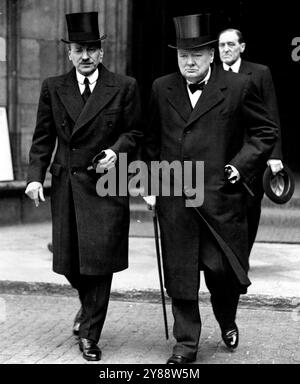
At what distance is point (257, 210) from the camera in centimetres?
723

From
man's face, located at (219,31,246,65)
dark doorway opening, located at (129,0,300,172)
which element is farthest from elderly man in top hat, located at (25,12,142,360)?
dark doorway opening, located at (129,0,300,172)

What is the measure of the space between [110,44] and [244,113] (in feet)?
19.1

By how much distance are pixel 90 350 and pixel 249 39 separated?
11834 millimetres

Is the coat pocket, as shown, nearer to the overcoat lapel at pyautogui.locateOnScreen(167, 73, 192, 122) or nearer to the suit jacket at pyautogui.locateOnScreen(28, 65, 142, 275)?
the suit jacket at pyautogui.locateOnScreen(28, 65, 142, 275)

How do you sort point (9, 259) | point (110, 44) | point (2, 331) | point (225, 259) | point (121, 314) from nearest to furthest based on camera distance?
point (225, 259) → point (2, 331) → point (121, 314) → point (9, 259) → point (110, 44)

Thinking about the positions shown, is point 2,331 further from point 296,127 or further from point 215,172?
point 296,127

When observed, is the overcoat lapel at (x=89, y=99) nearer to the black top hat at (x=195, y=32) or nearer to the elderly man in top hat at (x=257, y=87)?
the black top hat at (x=195, y=32)

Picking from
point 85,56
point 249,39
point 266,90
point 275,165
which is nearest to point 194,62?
point 85,56

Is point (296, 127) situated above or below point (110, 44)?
below

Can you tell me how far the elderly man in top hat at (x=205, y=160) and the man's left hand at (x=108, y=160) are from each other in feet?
1.00

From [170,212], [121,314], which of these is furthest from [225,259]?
[121,314]

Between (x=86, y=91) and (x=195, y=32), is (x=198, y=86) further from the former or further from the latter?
(x=86, y=91)

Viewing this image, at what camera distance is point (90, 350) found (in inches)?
219

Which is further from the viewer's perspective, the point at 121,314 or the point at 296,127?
the point at 296,127
